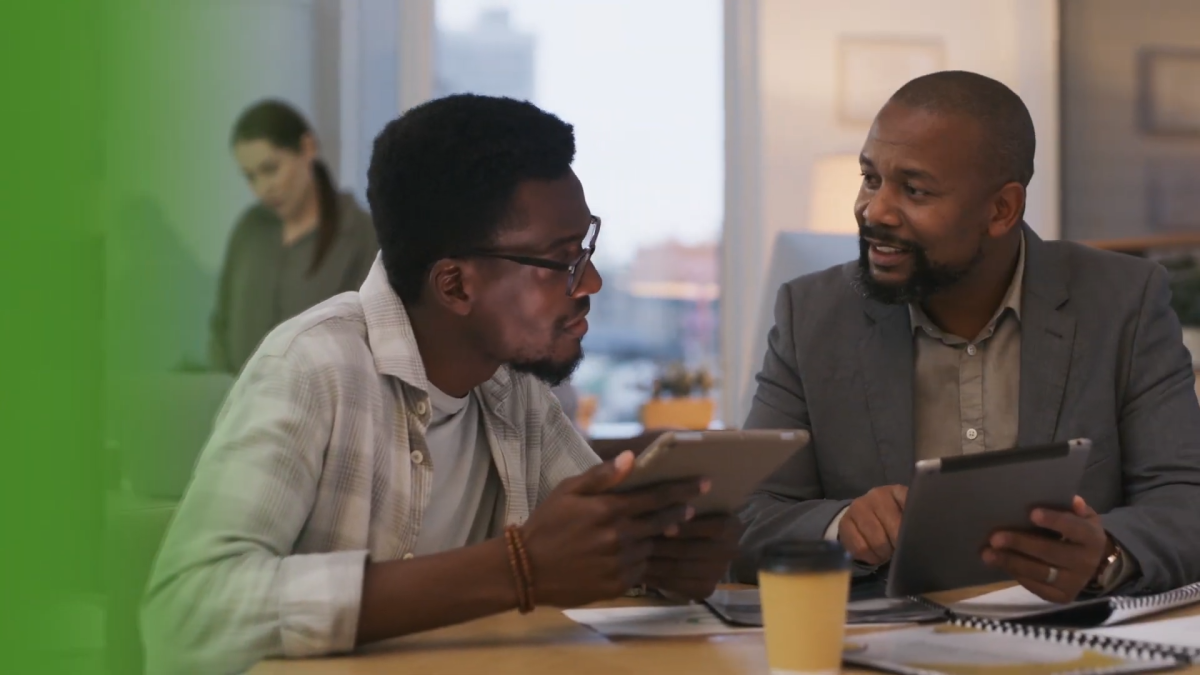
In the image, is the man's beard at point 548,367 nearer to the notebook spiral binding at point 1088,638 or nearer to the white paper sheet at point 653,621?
the white paper sheet at point 653,621

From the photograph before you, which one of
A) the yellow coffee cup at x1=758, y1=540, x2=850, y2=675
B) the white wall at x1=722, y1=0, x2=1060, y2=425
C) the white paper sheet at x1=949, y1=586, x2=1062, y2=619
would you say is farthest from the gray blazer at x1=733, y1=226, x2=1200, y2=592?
the white wall at x1=722, y1=0, x2=1060, y2=425

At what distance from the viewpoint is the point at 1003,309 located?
172cm

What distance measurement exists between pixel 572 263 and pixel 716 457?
1.21 ft

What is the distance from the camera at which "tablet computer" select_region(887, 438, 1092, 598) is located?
110 cm

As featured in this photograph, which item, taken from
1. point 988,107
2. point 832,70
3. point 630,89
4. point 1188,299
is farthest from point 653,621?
point 630,89

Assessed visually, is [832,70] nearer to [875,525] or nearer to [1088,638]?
[875,525]

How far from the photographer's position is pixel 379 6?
5.03m

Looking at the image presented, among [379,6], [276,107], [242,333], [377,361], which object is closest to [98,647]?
[377,361]

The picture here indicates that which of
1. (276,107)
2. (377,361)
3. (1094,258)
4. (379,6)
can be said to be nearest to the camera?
(377,361)

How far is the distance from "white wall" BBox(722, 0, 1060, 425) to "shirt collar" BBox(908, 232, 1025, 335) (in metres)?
3.01

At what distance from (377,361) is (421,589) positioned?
0.31 meters

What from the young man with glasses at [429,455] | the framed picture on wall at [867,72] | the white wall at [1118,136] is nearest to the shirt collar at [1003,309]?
the young man with glasses at [429,455]

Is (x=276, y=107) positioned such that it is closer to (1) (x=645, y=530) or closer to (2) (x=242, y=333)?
(2) (x=242, y=333)

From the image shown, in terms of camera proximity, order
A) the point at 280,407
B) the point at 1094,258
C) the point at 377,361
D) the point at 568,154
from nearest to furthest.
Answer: the point at 280,407 < the point at 377,361 < the point at 568,154 < the point at 1094,258
